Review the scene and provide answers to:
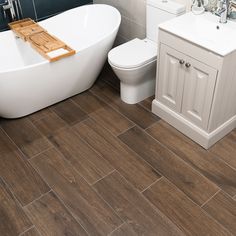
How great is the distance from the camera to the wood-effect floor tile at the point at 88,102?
272 centimetres

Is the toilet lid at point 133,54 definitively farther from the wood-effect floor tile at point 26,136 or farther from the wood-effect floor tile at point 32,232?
the wood-effect floor tile at point 32,232

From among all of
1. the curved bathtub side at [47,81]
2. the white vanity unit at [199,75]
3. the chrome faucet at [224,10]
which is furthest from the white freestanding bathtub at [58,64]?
the chrome faucet at [224,10]

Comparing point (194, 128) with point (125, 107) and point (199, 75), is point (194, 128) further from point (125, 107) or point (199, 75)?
point (125, 107)

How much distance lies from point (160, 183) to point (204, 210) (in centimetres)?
33

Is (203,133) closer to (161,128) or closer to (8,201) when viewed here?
(161,128)

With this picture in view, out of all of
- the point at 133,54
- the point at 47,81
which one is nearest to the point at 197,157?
the point at 133,54

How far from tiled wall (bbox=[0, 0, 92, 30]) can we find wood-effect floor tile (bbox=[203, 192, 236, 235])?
7.74 feet

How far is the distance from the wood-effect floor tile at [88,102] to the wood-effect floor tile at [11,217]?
99 cm

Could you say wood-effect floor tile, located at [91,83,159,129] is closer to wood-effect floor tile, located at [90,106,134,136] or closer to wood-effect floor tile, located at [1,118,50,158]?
wood-effect floor tile, located at [90,106,134,136]

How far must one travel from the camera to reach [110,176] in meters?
2.12

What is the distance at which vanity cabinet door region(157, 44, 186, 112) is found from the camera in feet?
7.12

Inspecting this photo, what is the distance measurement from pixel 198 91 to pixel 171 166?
1.80 ft

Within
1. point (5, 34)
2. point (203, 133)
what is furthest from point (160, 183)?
point (5, 34)

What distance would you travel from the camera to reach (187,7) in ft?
7.89
